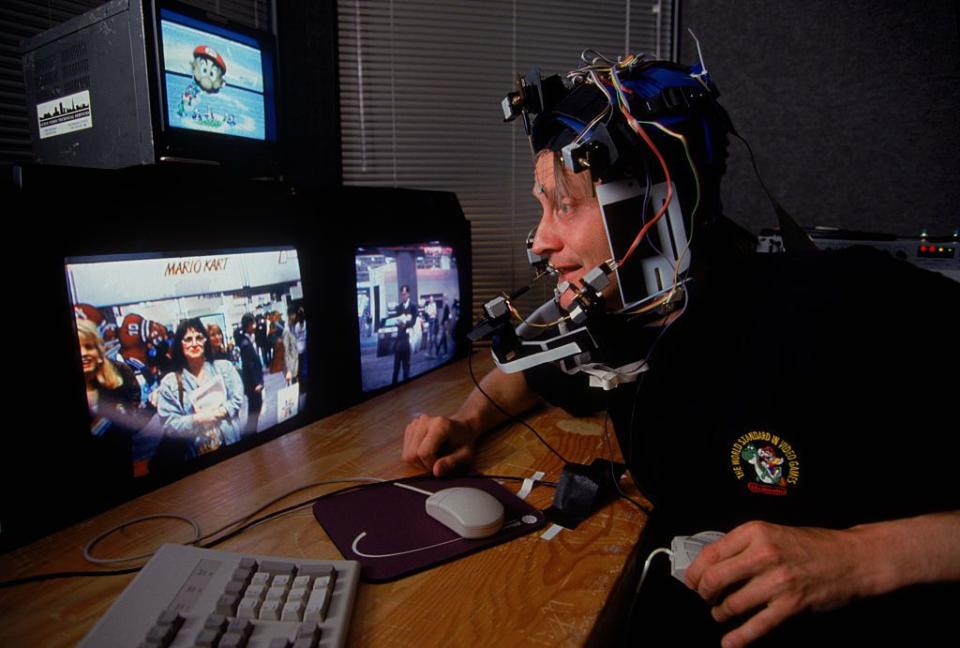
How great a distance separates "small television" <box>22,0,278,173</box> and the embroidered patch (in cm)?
101

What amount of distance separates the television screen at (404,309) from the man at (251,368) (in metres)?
0.35

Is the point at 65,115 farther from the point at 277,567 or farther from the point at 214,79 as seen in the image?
the point at 277,567

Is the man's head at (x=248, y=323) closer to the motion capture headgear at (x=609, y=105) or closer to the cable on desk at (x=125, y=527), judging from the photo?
the cable on desk at (x=125, y=527)

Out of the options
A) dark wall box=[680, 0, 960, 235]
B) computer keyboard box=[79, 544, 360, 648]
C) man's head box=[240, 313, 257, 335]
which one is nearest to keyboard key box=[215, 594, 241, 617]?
computer keyboard box=[79, 544, 360, 648]

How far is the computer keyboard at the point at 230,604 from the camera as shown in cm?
50

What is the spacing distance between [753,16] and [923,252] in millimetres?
1029

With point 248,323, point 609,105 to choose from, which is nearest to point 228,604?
point 248,323

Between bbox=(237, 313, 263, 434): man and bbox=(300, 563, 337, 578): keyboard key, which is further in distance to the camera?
bbox=(237, 313, 263, 434): man

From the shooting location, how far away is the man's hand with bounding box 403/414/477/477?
915 mm

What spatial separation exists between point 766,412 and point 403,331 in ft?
2.90

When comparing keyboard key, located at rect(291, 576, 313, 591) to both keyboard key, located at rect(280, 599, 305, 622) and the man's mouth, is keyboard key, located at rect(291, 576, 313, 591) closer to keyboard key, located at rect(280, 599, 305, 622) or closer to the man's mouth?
keyboard key, located at rect(280, 599, 305, 622)

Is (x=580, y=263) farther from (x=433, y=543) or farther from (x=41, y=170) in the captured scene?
(x=41, y=170)

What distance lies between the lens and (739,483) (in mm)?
780

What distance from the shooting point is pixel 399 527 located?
750mm
